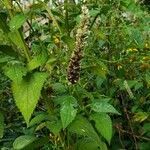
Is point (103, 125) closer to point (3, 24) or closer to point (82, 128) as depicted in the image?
point (82, 128)

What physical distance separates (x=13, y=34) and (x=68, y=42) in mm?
211

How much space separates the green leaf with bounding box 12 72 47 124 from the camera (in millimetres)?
1530

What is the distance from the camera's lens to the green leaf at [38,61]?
160 centimetres

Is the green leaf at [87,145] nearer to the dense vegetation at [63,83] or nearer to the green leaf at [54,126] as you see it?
the dense vegetation at [63,83]

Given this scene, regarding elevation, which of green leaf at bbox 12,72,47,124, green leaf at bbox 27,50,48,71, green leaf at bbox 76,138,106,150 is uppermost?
green leaf at bbox 27,50,48,71

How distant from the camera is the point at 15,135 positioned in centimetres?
257

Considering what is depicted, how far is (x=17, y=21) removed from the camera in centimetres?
159

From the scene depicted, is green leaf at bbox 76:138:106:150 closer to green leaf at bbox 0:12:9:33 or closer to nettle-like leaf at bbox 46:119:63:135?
nettle-like leaf at bbox 46:119:63:135

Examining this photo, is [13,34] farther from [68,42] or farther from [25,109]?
[25,109]

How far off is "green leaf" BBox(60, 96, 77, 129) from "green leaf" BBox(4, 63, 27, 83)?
17 centimetres

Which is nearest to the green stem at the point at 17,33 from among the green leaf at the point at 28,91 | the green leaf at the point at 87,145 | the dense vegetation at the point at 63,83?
the dense vegetation at the point at 63,83

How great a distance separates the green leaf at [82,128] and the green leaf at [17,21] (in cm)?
39

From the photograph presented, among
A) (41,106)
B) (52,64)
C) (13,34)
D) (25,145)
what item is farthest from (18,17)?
(41,106)

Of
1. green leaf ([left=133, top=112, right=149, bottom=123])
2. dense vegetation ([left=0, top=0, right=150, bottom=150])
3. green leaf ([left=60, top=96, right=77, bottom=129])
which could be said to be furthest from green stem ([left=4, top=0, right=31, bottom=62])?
green leaf ([left=133, top=112, right=149, bottom=123])
